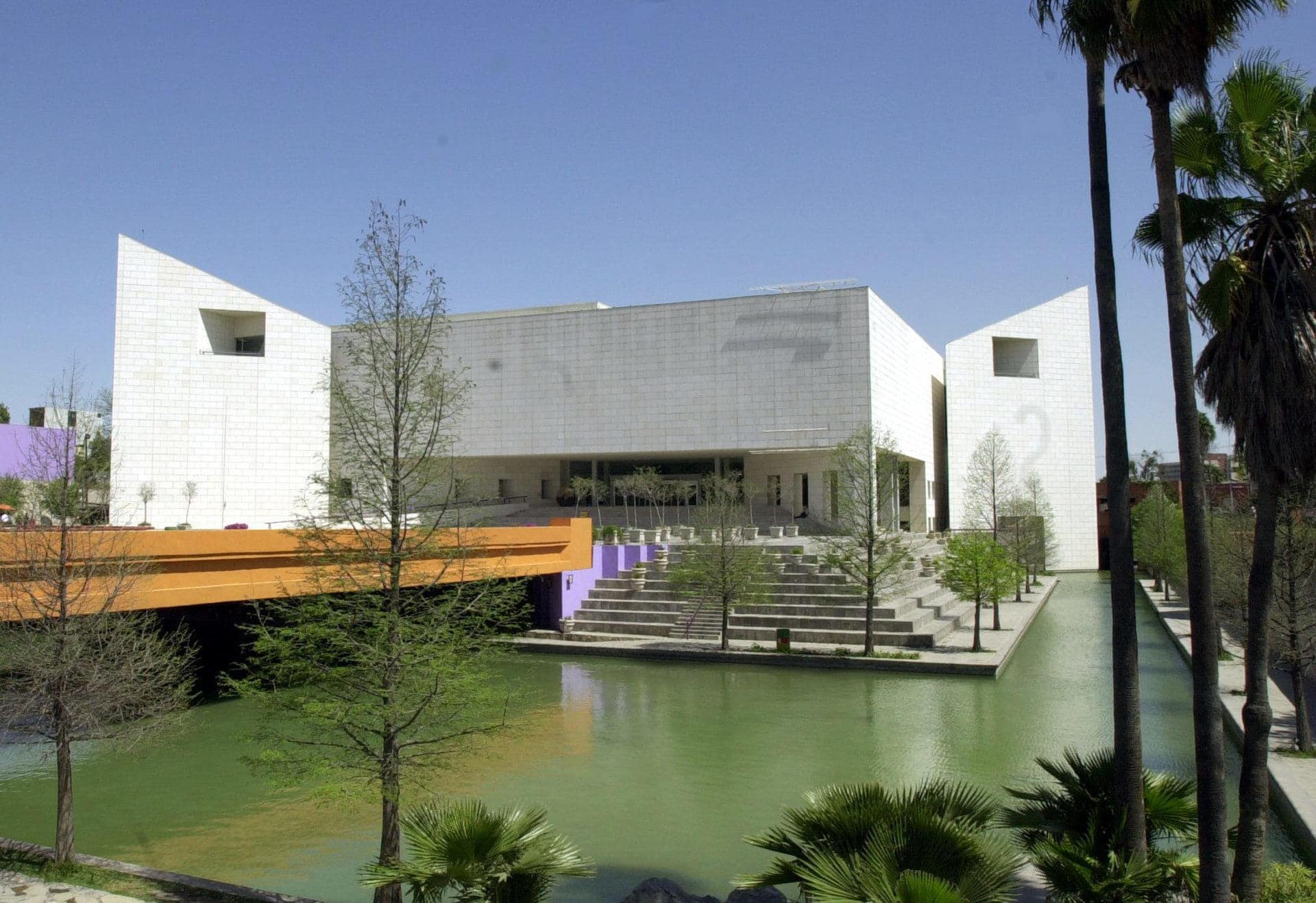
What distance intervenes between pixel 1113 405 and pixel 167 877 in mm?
10411

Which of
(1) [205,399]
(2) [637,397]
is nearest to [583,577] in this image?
(2) [637,397]

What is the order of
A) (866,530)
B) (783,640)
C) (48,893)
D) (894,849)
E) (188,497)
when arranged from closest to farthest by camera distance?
1. (894,849)
2. (48,893)
3. (783,640)
4. (866,530)
5. (188,497)

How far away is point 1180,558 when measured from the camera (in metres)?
37.0

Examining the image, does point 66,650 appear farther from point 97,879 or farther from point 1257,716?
point 1257,716

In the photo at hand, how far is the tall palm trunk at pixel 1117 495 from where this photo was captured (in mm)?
7730

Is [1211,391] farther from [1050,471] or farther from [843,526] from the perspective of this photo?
[1050,471]

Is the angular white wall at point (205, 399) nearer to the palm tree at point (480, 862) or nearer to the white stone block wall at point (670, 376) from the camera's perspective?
the white stone block wall at point (670, 376)

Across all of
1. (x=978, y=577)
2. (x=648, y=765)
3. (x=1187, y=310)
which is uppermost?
(x=1187, y=310)

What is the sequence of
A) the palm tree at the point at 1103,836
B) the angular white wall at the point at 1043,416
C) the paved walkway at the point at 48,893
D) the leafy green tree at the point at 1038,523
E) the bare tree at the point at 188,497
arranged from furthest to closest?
the angular white wall at the point at 1043,416 → the leafy green tree at the point at 1038,523 → the bare tree at the point at 188,497 → the paved walkway at the point at 48,893 → the palm tree at the point at 1103,836

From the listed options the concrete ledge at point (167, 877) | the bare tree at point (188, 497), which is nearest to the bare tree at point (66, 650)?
the concrete ledge at point (167, 877)

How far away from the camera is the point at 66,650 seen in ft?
35.6

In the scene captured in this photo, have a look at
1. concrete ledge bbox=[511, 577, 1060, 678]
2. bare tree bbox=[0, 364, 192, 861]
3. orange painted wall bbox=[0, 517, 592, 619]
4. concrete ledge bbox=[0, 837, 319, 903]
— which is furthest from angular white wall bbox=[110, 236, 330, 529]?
concrete ledge bbox=[0, 837, 319, 903]

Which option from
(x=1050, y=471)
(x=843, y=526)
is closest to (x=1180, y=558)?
(x=843, y=526)

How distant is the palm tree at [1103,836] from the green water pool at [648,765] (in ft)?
12.2
